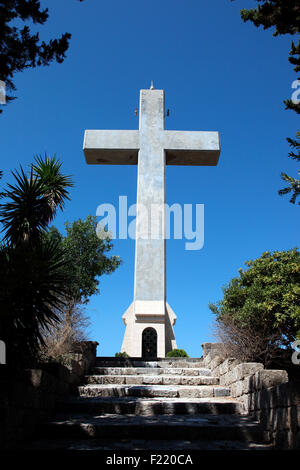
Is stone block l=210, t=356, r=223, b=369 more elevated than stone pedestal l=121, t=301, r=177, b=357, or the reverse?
stone pedestal l=121, t=301, r=177, b=357

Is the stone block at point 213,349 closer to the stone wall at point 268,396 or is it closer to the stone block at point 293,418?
the stone wall at point 268,396

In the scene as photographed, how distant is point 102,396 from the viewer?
25.1 ft

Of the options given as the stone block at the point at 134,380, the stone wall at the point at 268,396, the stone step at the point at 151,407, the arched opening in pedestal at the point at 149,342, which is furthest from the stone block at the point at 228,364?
the arched opening in pedestal at the point at 149,342

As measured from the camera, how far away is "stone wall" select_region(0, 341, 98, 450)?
491cm

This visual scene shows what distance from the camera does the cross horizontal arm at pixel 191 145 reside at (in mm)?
16141

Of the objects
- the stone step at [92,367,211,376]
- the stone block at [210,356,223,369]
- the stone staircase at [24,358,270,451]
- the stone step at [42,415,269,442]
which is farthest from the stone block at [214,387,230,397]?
the stone step at [42,415,269,442]

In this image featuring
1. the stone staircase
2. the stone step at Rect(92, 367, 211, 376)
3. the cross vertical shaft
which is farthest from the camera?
the cross vertical shaft

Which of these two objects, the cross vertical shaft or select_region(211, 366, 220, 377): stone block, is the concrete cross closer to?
the cross vertical shaft

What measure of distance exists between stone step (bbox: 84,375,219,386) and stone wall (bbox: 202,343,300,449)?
0.37 metres

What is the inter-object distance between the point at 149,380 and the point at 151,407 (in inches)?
73.1

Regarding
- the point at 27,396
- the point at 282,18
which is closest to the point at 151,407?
the point at 27,396

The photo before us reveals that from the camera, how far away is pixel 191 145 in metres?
16.2

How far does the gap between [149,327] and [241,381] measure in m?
7.37
